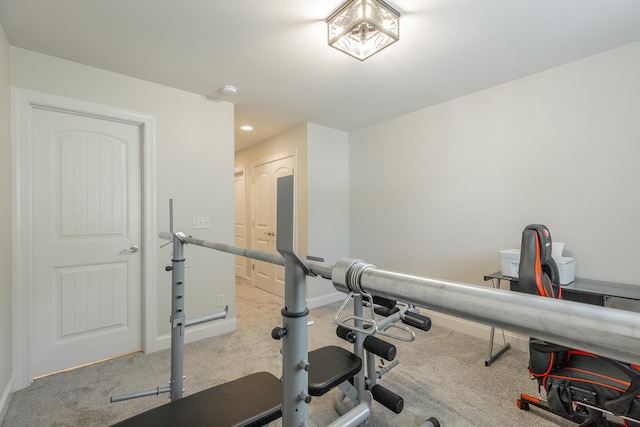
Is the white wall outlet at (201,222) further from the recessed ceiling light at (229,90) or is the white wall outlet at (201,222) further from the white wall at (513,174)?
the white wall at (513,174)

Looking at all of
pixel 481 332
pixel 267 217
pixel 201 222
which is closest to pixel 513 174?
pixel 481 332

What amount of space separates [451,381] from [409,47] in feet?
7.98

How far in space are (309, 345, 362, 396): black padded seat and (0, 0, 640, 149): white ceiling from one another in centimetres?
199

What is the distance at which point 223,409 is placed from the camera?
115cm

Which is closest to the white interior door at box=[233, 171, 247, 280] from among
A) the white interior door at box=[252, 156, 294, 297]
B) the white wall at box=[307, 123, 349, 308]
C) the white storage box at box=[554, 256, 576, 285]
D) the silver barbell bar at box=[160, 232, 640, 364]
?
the white interior door at box=[252, 156, 294, 297]

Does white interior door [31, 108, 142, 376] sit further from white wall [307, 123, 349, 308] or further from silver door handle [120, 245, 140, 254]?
white wall [307, 123, 349, 308]

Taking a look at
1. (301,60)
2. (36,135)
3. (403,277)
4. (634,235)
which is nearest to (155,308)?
(36,135)

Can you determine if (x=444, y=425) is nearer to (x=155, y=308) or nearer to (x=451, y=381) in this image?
(x=451, y=381)

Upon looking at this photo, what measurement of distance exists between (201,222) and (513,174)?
297 centimetres

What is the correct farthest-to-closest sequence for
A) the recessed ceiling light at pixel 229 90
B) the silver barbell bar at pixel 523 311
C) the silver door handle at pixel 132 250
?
the recessed ceiling light at pixel 229 90 < the silver door handle at pixel 132 250 < the silver barbell bar at pixel 523 311

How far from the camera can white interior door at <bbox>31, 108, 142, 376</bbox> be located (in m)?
2.22

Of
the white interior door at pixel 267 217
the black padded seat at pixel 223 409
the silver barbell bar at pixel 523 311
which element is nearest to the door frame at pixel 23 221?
the black padded seat at pixel 223 409

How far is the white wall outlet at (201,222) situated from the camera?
282 centimetres

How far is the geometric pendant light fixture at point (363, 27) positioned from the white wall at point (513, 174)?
4.87 ft
